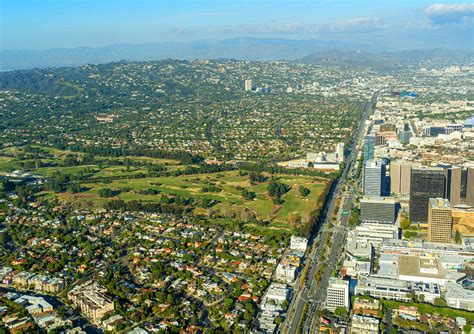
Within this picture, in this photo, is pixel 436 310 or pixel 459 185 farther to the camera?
pixel 459 185

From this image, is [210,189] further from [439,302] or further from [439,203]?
[439,302]

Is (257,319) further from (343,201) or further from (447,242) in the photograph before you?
(343,201)

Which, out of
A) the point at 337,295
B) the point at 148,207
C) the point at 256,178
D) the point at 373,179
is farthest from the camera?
the point at 256,178

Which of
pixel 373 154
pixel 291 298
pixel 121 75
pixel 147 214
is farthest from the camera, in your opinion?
pixel 121 75

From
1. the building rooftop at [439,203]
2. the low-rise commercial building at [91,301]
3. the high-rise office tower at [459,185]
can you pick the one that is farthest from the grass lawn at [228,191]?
the low-rise commercial building at [91,301]

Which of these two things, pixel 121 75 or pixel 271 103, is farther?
pixel 121 75

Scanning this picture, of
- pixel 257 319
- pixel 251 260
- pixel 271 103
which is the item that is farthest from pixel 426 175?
pixel 271 103

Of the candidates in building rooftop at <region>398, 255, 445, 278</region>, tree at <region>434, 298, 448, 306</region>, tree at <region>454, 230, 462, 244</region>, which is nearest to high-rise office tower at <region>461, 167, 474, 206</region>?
tree at <region>454, 230, 462, 244</region>

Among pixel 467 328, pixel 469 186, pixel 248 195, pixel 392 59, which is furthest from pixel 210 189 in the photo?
pixel 392 59
